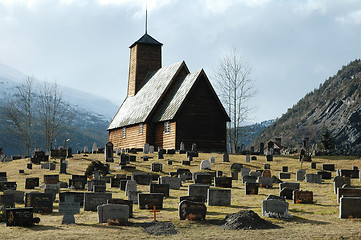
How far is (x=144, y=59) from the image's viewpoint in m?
60.2

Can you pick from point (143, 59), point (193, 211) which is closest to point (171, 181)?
point (193, 211)

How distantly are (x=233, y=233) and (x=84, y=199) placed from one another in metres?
6.92

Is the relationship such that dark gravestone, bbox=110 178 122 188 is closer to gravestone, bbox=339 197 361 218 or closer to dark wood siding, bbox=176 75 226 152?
gravestone, bbox=339 197 361 218

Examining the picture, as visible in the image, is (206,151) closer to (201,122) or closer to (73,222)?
(201,122)

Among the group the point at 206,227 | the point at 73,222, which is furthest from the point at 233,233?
the point at 73,222

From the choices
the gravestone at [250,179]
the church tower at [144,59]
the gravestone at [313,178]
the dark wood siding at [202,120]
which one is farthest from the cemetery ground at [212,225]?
the church tower at [144,59]

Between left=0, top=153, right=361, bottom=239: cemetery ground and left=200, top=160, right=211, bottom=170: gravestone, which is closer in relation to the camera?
left=0, top=153, right=361, bottom=239: cemetery ground

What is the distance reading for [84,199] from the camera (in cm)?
1852

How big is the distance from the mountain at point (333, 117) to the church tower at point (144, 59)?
2465 inches

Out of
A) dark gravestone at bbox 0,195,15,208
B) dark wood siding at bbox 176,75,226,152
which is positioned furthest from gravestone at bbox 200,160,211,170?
dark gravestone at bbox 0,195,15,208

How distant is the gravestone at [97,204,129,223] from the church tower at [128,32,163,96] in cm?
4446

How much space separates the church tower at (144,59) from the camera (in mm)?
59812

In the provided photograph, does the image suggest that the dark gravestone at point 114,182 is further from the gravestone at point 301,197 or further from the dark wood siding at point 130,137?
the dark wood siding at point 130,137

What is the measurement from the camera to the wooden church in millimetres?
46281
